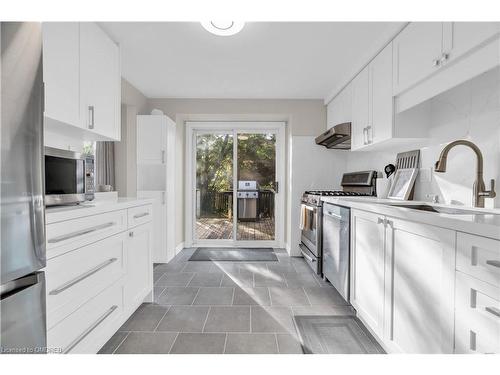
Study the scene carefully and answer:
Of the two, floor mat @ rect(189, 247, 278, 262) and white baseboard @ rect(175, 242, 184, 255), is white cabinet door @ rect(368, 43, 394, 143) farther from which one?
white baseboard @ rect(175, 242, 184, 255)

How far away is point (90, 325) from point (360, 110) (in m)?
2.92

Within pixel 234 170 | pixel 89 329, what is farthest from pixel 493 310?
pixel 234 170

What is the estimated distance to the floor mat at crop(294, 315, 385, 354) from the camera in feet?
5.34

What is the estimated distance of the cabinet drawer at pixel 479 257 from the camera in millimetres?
831

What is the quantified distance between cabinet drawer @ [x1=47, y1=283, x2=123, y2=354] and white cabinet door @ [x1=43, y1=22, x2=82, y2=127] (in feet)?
3.84

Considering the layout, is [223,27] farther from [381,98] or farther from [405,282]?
[405,282]

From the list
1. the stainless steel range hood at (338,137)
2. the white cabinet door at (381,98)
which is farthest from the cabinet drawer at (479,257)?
the stainless steel range hood at (338,137)

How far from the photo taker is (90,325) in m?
1.36

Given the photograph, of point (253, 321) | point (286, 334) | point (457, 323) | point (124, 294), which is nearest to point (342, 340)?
point (286, 334)

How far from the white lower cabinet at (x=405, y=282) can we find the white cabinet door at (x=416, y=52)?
1032mm

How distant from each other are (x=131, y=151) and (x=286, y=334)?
2959 mm
